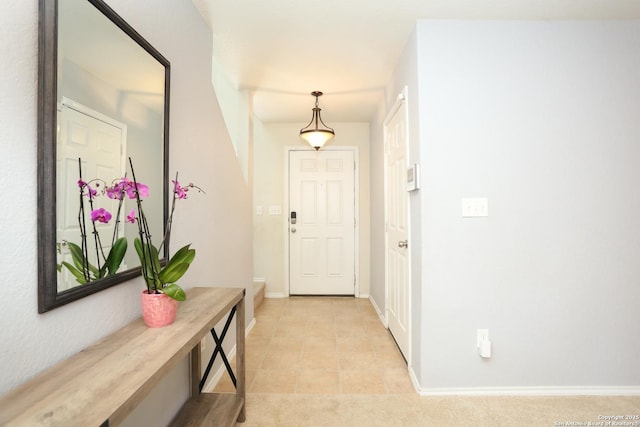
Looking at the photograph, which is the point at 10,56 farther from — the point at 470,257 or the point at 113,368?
the point at 470,257

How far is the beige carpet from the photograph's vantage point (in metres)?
1.71

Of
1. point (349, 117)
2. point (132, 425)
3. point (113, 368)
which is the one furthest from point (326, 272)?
point (113, 368)

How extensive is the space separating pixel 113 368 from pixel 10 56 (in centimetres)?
85

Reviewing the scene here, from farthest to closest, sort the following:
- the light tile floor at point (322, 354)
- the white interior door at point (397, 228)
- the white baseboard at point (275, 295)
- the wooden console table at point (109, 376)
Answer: the white baseboard at point (275, 295)
the white interior door at point (397, 228)
the light tile floor at point (322, 354)
the wooden console table at point (109, 376)

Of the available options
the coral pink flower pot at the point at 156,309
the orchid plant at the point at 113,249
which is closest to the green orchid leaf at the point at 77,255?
the orchid plant at the point at 113,249

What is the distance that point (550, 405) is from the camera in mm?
1854

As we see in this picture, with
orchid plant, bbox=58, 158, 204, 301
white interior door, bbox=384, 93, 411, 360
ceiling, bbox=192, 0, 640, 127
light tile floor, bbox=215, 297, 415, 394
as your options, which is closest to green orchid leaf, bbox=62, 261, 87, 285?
orchid plant, bbox=58, 158, 204, 301

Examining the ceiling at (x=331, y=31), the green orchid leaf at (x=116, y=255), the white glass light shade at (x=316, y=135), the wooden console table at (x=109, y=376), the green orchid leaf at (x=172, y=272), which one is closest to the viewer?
the wooden console table at (x=109, y=376)

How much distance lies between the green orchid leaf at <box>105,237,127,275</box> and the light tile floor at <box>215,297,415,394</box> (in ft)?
4.26

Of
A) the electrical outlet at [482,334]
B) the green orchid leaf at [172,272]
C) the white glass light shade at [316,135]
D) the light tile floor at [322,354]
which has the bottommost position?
the light tile floor at [322,354]

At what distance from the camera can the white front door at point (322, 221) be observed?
4.27 m

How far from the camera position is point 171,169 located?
1611 mm

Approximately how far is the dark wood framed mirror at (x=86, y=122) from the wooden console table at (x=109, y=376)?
0.19m

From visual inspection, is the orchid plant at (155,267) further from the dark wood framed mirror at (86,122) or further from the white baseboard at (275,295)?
the white baseboard at (275,295)
